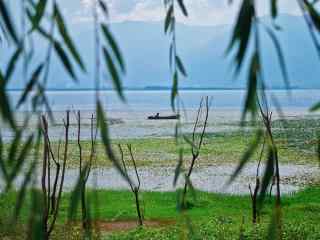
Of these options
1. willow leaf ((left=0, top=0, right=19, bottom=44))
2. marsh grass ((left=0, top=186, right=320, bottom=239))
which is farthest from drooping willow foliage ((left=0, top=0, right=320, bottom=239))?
marsh grass ((left=0, top=186, right=320, bottom=239))

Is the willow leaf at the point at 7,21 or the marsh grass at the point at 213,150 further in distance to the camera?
the marsh grass at the point at 213,150

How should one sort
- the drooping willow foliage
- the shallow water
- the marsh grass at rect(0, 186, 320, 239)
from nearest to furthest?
the drooping willow foliage < the marsh grass at rect(0, 186, 320, 239) < the shallow water

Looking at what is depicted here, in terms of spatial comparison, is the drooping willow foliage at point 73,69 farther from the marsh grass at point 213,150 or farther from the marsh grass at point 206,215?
the marsh grass at point 213,150

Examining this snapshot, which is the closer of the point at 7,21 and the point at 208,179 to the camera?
the point at 7,21

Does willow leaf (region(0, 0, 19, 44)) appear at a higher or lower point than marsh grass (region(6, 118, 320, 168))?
higher

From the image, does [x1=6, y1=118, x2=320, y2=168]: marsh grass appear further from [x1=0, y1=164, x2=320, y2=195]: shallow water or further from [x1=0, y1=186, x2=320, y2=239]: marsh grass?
[x1=0, y1=186, x2=320, y2=239]: marsh grass

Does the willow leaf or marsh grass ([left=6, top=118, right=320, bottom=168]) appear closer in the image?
the willow leaf

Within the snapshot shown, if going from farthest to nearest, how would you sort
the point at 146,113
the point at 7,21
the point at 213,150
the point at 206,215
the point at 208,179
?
1. the point at 146,113
2. the point at 213,150
3. the point at 208,179
4. the point at 206,215
5. the point at 7,21

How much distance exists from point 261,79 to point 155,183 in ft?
37.0

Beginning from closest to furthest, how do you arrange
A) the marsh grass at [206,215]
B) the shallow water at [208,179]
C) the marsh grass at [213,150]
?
the marsh grass at [206,215]
the shallow water at [208,179]
the marsh grass at [213,150]

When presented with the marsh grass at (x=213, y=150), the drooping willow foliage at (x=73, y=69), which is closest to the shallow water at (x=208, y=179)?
the marsh grass at (x=213, y=150)

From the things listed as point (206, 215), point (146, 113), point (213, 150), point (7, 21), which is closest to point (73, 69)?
point (7, 21)

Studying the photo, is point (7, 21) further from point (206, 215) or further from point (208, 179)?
point (208, 179)

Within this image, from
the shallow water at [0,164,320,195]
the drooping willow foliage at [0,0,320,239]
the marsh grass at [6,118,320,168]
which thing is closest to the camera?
the drooping willow foliage at [0,0,320,239]
